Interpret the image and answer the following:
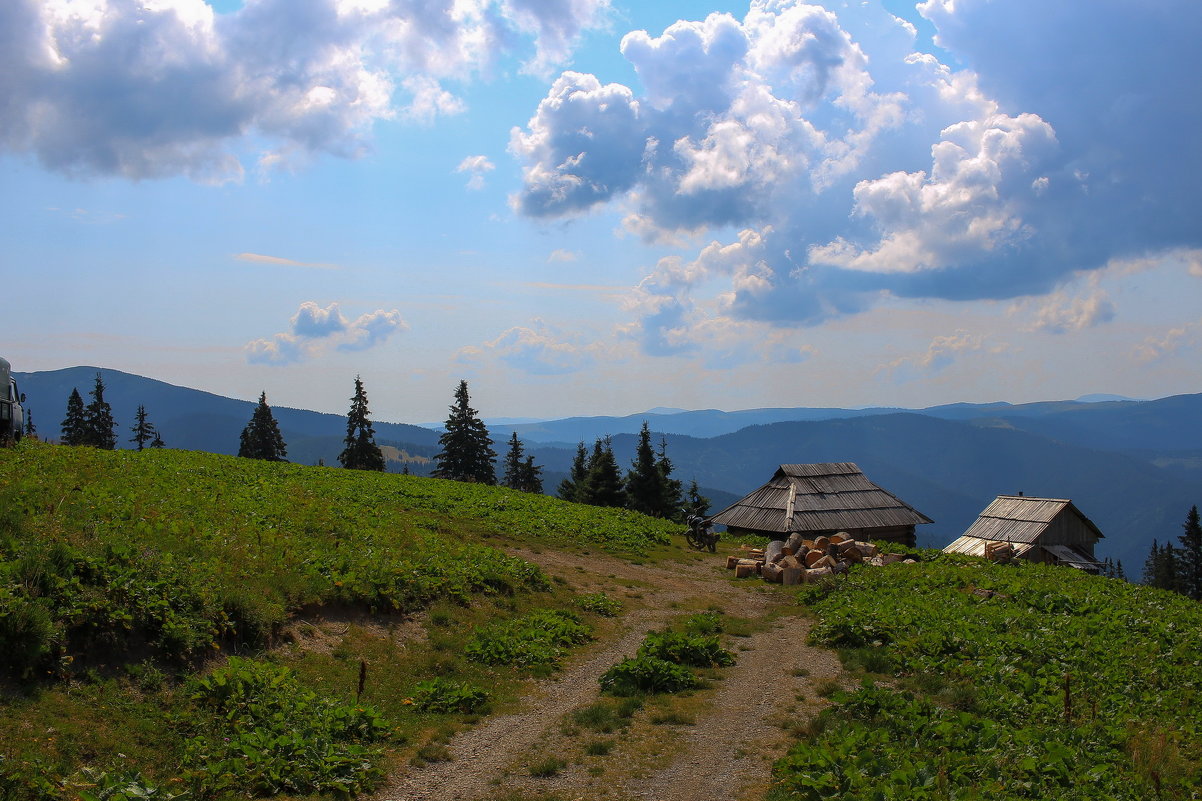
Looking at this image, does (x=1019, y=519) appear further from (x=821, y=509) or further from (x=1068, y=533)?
(x=821, y=509)

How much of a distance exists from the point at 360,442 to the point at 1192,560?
9479 centimetres

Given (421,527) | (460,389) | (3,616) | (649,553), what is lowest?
(649,553)

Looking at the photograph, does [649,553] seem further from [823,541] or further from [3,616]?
[3,616]

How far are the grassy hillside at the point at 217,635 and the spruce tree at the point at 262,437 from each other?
54073 mm

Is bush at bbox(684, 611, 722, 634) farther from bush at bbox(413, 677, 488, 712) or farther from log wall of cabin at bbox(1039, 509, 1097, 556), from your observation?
log wall of cabin at bbox(1039, 509, 1097, 556)

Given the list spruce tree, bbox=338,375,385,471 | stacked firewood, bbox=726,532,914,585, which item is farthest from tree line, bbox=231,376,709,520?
stacked firewood, bbox=726,532,914,585

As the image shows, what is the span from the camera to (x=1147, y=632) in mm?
17453

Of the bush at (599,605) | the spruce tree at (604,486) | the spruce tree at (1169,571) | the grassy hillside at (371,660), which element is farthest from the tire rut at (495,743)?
the spruce tree at (1169,571)

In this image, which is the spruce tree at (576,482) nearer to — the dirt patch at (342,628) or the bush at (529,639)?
the bush at (529,639)

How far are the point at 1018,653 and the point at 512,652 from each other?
10.5m

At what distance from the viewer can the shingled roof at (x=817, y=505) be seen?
3706 cm

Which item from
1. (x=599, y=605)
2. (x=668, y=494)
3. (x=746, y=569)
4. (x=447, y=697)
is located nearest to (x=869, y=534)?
(x=746, y=569)

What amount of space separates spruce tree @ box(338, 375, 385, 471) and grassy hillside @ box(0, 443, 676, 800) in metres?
47.3

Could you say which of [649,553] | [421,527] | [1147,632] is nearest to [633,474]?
[649,553]
